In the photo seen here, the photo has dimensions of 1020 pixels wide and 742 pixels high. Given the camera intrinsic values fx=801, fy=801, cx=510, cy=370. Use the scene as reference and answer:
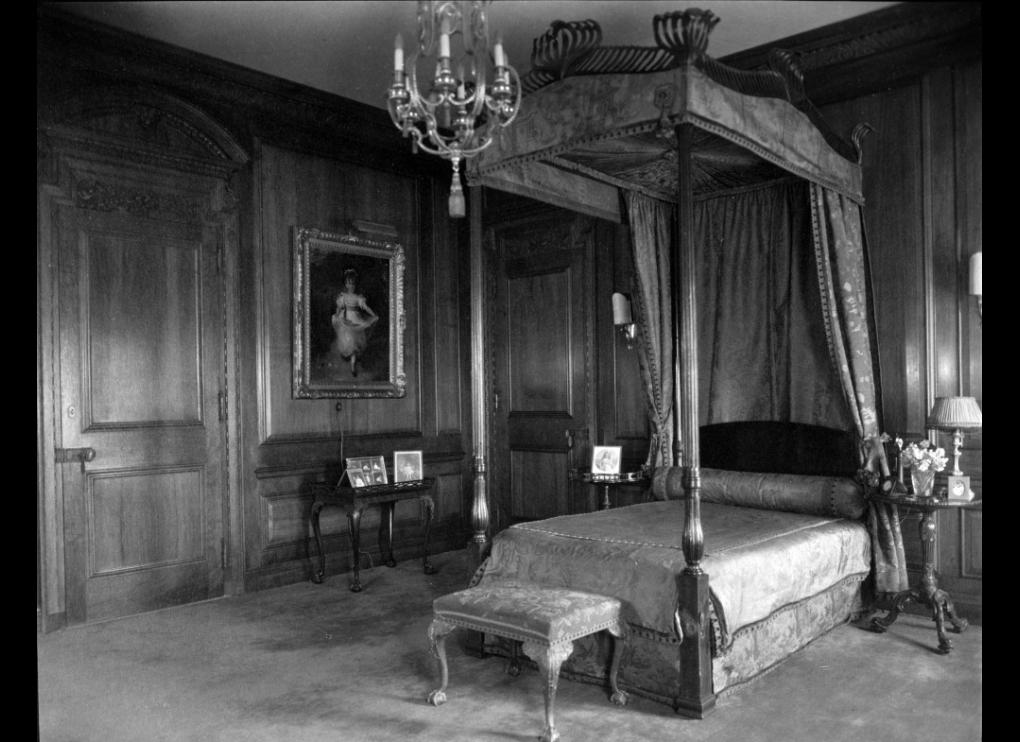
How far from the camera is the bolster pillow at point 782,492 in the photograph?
4.55 meters

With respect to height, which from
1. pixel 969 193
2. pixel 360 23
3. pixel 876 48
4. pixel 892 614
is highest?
pixel 360 23

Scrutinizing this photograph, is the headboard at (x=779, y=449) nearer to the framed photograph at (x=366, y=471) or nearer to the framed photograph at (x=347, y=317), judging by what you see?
the framed photograph at (x=366, y=471)

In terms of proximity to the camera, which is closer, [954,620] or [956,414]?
[956,414]

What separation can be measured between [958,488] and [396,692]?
9.91 feet

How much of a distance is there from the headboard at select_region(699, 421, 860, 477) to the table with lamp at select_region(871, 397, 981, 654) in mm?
510

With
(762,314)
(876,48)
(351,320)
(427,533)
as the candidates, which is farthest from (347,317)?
(876,48)

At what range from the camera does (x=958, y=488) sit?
13.7 ft

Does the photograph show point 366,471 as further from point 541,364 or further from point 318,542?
point 541,364

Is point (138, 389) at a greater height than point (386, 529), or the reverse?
point (138, 389)

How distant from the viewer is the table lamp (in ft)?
13.6

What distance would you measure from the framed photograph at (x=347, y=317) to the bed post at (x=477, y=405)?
221 cm

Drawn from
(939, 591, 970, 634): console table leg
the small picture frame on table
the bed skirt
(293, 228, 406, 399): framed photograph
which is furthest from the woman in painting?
(939, 591, 970, 634): console table leg

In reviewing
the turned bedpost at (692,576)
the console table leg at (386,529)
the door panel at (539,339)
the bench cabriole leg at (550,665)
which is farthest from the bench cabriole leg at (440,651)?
the door panel at (539,339)

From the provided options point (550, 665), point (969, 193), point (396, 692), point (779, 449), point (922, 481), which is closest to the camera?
point (550, 665)
